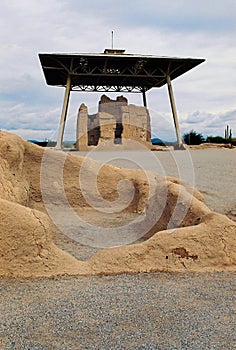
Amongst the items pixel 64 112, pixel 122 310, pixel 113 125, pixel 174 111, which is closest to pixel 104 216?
pixel 122 310

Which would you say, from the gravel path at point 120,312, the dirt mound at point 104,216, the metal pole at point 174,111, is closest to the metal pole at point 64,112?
the metal pole at point 174,111

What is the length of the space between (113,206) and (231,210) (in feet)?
7.25

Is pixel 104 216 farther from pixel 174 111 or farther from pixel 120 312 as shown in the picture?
pixel 174 111

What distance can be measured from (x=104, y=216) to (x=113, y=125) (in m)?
16.0

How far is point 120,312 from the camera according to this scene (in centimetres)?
304

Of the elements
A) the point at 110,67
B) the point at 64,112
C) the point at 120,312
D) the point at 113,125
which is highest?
the point at 110,67

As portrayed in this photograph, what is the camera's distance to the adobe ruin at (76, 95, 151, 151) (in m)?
21.9

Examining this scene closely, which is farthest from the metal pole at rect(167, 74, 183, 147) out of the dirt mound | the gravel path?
the gravel path

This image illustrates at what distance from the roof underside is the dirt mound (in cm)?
1406

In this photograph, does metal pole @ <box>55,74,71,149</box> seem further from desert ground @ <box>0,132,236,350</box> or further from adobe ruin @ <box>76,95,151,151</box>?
desert ground @ <box>0,132,236,350</box>

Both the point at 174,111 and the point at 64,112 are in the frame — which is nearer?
the point at 64,112

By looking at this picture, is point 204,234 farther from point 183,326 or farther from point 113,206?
point 113,206

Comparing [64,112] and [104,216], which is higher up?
[64,112]

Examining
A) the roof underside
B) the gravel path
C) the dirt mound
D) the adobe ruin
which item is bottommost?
the gravel path
